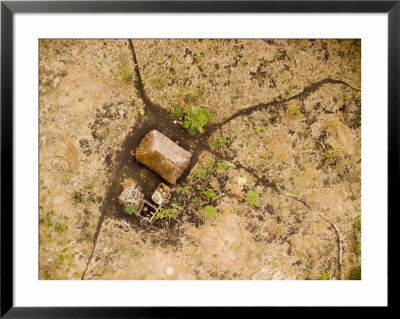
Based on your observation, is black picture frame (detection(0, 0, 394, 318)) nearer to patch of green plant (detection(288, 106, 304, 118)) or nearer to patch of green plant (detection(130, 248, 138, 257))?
patch of green plant (detection(130, 248, 138, 257))

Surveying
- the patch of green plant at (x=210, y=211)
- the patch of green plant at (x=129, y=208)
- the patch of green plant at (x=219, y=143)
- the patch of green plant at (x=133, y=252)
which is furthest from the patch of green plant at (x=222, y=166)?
the patch of green plant at (x=133, y=252)

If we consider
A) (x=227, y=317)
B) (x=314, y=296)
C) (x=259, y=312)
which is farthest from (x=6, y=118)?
(x=314, y=296)

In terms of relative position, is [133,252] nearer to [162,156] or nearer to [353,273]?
[162,156]

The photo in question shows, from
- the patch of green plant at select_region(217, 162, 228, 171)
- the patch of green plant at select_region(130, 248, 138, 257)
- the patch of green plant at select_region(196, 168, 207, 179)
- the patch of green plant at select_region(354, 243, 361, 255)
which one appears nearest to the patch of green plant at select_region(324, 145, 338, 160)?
the patch of green plant at select_region(354, 243, 361, 255)

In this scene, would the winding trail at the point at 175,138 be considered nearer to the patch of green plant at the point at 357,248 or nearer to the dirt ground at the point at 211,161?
the dirt ground at the point at 211,161

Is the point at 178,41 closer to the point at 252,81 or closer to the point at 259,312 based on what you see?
the point at 252,81

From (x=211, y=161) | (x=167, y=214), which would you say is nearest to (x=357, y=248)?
(x=211, y=161)

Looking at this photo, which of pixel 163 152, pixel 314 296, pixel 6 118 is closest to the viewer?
pixel 6 118
